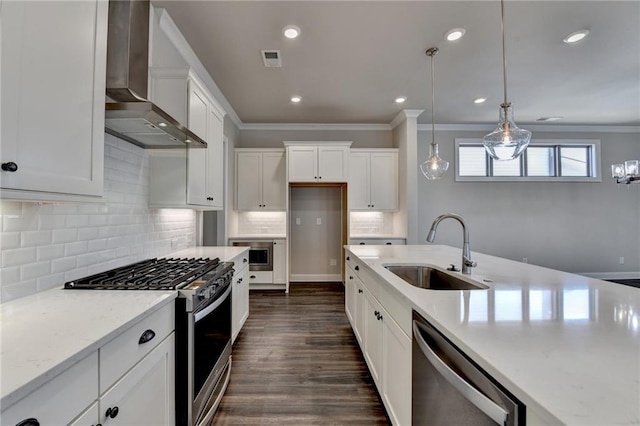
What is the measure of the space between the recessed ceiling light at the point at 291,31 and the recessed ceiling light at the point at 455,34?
138 cm

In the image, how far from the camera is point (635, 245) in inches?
205

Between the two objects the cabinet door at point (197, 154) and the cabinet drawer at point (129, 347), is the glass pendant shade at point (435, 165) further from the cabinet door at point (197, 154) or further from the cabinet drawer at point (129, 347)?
the cabinet drawer at point (129, 347)

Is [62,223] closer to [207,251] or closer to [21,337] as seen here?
[21,337]

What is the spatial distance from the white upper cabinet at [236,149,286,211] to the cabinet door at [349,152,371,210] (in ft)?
4.01

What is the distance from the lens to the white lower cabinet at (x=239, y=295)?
2488mm

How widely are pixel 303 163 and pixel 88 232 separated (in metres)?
3.30

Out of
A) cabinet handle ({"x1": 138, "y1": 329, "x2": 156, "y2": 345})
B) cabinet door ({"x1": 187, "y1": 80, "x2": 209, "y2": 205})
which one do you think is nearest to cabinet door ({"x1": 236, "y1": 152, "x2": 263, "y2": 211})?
cabinet door ({"x1": 187, "y1": 80, "x2": 209, "y2": 205})

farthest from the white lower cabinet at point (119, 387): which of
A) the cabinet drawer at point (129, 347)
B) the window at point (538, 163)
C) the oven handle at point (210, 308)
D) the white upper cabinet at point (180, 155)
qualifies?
the window at point (538, 163)

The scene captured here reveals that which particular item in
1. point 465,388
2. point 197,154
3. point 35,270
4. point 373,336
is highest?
point 197,154

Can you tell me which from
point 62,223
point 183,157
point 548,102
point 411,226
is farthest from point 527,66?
point 62,223

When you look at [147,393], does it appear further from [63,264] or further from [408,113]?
[408,113]

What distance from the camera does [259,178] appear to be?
475cm

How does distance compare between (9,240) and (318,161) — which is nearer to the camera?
(9,240)

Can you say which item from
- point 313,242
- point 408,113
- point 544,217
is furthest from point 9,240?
point 544,217
